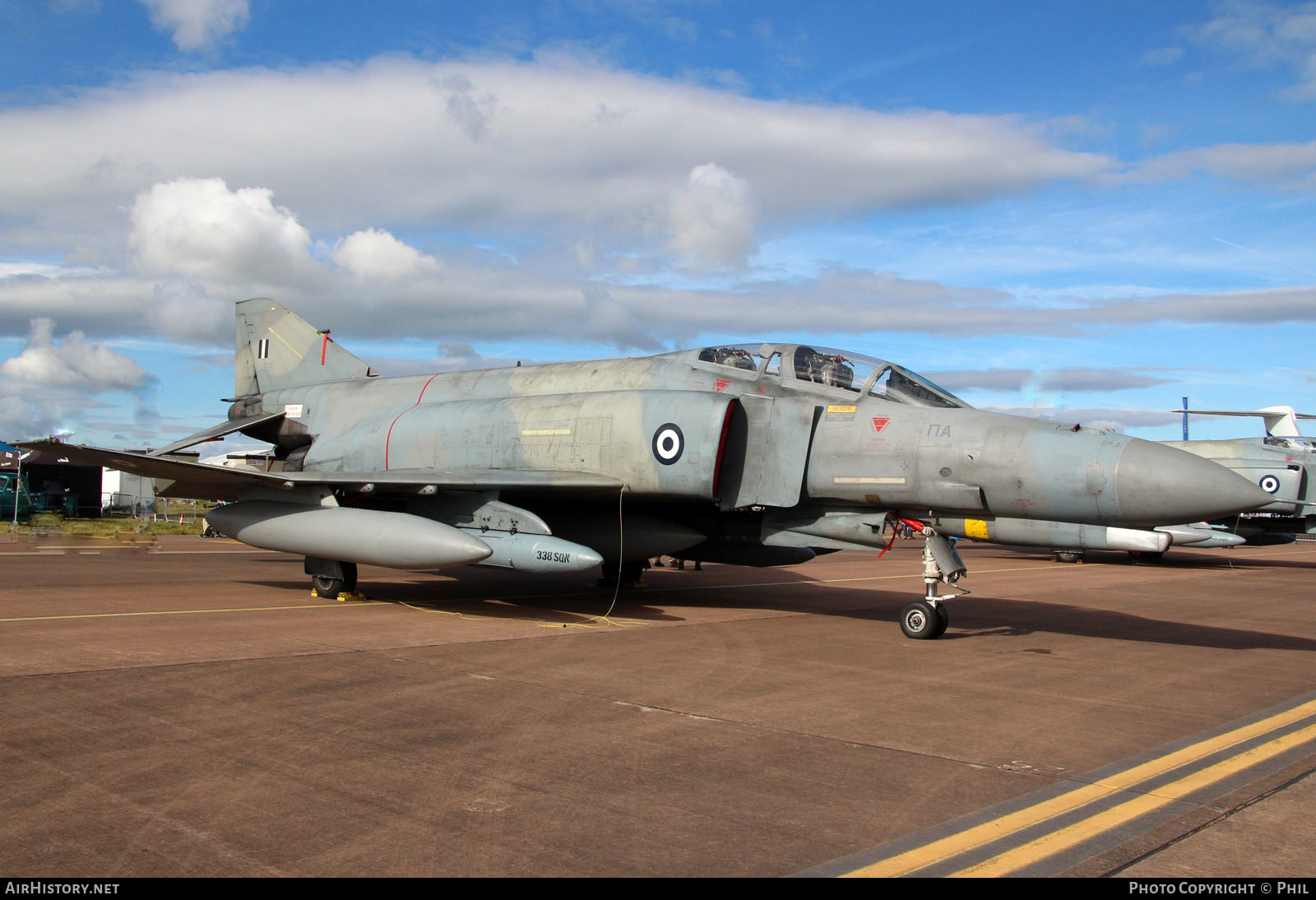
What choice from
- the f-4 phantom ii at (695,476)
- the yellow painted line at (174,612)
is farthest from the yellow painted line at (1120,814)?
the yellow painted line at (174,612)

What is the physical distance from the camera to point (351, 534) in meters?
10.2

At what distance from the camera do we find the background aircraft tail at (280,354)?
1525cm

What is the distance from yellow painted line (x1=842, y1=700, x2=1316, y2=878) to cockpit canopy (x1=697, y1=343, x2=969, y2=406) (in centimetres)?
438

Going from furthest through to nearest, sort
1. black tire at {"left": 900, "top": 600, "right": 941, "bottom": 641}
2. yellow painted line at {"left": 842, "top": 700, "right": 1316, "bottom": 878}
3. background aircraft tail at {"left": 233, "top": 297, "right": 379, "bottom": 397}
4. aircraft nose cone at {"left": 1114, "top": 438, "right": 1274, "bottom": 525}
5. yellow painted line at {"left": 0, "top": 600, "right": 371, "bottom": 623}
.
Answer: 1. background aircraft tail at {"left": 233, "top": 297, "right": 379, "bottom": 397}
2. black tire at {"left": 900, "top": 600, "right": 941, "bottom": 641}
3. yellow painted line at {"left": 0, "top": 600, "right": 371, "bottom": 623}
4. aircraft nose cone at {"left": 1114, "top": 438, "right": 1274, "bottom": 525}
5. yellow painted line at {"left": 842, "top": 700, "right": 1316, "bottom": 878}

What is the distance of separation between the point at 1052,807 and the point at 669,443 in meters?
6.24

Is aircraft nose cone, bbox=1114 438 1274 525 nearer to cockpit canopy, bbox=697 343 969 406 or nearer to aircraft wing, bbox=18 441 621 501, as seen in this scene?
cockpit canopy, bbox=697 343 969 406

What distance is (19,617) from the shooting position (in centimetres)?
897

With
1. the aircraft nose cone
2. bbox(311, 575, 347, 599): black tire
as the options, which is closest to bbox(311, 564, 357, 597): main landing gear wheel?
bbox(311, 575, 347, 599): black tire

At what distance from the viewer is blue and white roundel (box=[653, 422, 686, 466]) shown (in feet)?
32.5

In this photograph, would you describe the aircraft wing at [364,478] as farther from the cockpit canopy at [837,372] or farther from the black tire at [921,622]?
the black tire at [921,622]

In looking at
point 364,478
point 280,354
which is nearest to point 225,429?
point 280,354

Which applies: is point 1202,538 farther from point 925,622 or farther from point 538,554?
point 538,554

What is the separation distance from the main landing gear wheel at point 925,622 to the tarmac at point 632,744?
0.11 metres

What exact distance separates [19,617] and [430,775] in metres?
6.84
